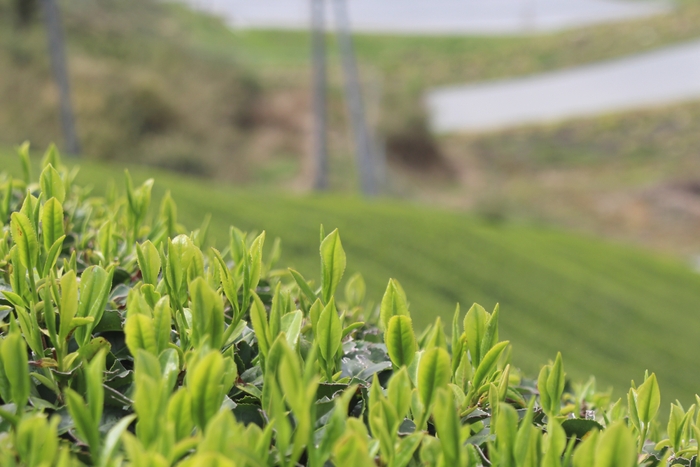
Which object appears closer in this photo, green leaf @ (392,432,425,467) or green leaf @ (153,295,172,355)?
green leaf @ (392,432,425,467)

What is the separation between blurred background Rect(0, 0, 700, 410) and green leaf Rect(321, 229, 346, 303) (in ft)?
13.0

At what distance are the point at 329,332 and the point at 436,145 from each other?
26.0 metres

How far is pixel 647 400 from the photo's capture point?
107 centimetres

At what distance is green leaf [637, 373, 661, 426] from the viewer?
41.7 inches

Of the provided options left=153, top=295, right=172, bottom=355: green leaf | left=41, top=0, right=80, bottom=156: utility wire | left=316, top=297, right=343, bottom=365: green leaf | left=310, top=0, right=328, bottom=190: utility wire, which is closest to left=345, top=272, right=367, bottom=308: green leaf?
left=316, top=297, right=343, bottom=365: green leaf

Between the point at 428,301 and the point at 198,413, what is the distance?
5.04 metres

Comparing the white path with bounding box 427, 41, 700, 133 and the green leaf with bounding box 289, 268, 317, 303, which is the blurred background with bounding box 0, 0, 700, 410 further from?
the green leaf with bounding box 289, 268, 317, 303

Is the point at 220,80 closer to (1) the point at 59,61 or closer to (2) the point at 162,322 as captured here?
(1) the point at 59,61

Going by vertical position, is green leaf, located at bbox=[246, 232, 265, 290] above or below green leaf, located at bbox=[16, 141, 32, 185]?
below

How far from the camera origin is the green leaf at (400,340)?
3.18 ft

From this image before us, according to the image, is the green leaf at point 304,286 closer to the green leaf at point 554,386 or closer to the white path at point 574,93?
the green leaf at point 554,386


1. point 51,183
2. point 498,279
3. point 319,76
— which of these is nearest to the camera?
point 51,183

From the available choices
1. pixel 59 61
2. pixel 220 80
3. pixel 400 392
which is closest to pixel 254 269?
pixel 400 392

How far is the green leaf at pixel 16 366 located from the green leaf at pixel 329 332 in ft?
1.29
